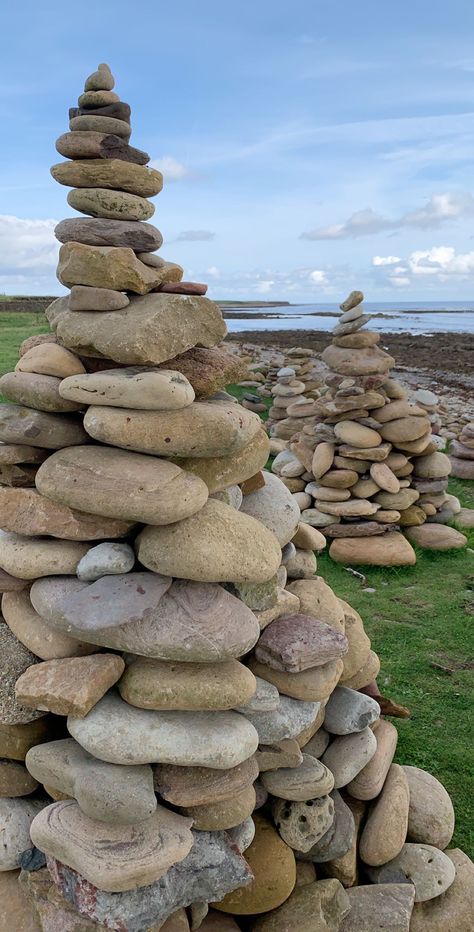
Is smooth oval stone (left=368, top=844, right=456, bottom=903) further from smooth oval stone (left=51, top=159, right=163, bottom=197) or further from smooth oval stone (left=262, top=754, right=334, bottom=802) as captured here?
smooth oval stone (left=51, top=159, right=163, bottom=197)

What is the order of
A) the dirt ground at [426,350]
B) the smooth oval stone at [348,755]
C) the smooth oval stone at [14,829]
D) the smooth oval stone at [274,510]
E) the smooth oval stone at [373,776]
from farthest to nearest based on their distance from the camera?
the dirt ground at [426,350]
the smooth oval stone at [274,510]
the smooth oval stone at [373,776]
the smooth oval stone at [348,755]
the smooth oval stone at [14,829]

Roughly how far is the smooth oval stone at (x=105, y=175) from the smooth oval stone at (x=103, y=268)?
421 mm

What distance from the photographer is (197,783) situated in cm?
311

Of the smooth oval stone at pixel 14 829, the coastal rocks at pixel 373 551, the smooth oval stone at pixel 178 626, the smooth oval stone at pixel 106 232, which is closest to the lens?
the smooth oval stone at pixel 178 626

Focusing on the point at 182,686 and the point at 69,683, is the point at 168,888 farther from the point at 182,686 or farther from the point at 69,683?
the point at 69,683

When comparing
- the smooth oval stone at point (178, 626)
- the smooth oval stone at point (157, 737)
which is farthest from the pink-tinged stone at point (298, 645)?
the smooth oval stone at point (157, 737)

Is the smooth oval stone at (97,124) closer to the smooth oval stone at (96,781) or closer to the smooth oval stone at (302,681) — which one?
the smooth oval stone at (302,681)

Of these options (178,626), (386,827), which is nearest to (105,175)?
(178,626)

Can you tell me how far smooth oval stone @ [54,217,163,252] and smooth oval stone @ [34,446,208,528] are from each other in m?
1.19

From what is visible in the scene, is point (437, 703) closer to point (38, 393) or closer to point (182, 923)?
point (182, 923)

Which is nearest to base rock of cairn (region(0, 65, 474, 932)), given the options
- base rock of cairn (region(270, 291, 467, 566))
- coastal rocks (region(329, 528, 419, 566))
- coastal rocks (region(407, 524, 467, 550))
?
coastal rocks (region(329, 528, 419, 566))

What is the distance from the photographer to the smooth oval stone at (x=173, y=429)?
3168mm

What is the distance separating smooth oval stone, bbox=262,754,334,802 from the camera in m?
3.51

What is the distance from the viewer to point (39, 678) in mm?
3057
